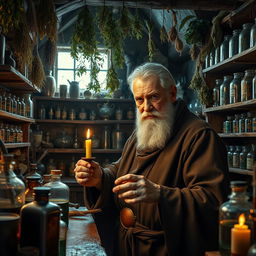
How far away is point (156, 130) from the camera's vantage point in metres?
2.33

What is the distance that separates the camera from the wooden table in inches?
61.3

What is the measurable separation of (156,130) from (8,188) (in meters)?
1.26

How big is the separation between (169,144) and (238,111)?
2391 millimetres

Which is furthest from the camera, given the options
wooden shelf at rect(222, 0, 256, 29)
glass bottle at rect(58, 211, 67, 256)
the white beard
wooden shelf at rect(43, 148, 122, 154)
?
wooden shelf at rect(43, 148, 122, 154)

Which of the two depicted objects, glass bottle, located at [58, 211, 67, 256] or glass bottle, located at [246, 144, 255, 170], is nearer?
glass bottle, located at [58, 211, 67, 256]

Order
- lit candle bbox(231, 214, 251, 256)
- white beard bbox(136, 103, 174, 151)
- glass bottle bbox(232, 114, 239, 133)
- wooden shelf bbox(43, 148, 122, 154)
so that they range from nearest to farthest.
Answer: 1. lit candle bbox(231, 214, 251, 256)
2. white beard bbox(136, 103, 174, 151)
3. glass bottle bbox(232, 114, 239, 133)
4. wooden shelf bbox(43, 148, 122, 154)

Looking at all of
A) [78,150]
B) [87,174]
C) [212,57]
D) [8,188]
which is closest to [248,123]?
[212,57]

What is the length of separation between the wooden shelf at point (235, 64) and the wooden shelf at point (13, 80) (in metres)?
2.06

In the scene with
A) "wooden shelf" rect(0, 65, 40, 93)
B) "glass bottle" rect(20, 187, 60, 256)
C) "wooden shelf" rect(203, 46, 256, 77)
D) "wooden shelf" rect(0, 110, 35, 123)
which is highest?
"wooden shelf" rect(203, 46, 256, 77)

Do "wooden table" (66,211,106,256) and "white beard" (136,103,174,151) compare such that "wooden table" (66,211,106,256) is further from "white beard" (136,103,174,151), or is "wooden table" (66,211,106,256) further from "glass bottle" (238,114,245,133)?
"glass bottle" (238,114,245,133)

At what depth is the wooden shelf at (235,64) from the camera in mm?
3581

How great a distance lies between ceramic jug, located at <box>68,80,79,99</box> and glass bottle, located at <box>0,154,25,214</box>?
219 inches

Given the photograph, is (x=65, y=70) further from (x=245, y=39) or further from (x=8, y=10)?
(x=8, y=10)

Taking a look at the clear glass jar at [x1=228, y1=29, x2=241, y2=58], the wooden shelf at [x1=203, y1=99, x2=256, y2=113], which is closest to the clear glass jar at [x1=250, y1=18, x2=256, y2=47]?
the clear glass jar at [x1=228, y1=29, x2=241, y2=58]
